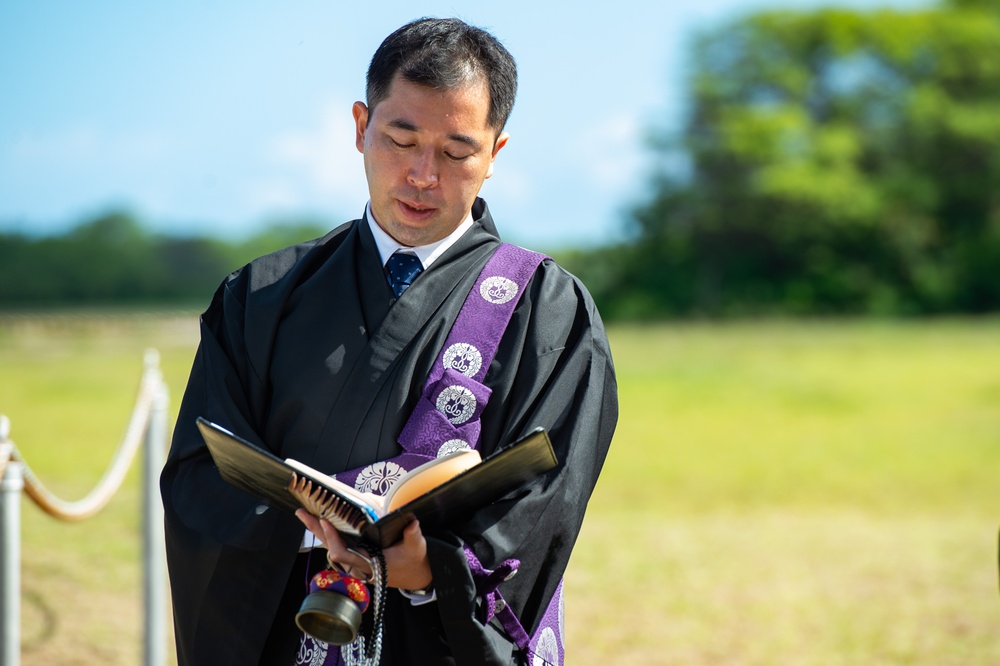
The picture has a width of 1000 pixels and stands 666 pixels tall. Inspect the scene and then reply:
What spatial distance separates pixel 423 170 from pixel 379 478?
0.55 meters

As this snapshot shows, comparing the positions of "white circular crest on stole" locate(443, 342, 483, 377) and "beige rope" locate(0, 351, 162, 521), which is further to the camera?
"beige rope" locate(0, 351, 162, 521)

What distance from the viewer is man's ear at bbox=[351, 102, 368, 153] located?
2018mm

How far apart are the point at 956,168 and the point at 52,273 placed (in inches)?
1086

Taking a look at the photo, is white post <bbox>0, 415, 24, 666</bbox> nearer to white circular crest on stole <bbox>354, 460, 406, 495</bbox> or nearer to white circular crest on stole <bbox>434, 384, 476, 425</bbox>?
white circular crest on stole <bbox>354, 460, 406, 495</bbox>

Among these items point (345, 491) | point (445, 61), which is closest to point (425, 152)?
point (445, 61)

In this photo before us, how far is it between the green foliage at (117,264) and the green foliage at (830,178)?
12433 mm

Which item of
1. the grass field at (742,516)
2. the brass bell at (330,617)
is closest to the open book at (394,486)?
the brass bell at (330,617)

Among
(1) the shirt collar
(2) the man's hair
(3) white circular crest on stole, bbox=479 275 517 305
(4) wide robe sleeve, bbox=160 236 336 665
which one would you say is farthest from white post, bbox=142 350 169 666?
(2) the man's hair

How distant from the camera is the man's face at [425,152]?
1.89 m

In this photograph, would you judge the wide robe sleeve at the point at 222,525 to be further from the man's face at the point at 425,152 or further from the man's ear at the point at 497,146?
the man's ear at the point at 497,146

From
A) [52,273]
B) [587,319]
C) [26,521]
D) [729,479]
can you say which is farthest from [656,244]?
[587,319]

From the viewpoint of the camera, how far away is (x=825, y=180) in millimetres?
33906

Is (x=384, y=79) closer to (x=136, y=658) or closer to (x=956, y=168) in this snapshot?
(x=136, y=658)

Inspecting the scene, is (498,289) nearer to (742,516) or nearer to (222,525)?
(222,525)
